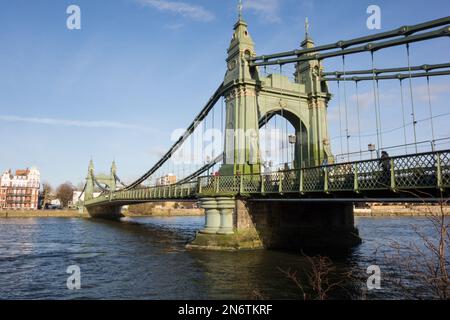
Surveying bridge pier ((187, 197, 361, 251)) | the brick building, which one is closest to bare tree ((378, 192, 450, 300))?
bridge pier ((187, 197, 361, 251))

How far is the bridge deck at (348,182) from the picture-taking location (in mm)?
11945

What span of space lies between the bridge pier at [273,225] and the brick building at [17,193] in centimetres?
9448

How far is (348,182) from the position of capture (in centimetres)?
1571

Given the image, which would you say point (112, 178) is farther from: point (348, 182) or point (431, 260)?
point (431, 260)

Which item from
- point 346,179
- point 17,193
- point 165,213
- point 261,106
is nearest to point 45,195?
point 17,193

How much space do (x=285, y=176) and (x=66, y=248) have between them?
17.3 m

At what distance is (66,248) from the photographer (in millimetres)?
26156

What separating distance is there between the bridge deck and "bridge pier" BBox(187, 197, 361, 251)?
996 millimetres

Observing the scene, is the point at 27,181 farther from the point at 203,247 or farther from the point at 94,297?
the point at 94,297

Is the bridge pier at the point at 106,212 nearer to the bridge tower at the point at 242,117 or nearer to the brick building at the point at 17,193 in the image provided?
the brick building at the point at 17,193

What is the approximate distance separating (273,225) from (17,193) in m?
100

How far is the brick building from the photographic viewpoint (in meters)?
102

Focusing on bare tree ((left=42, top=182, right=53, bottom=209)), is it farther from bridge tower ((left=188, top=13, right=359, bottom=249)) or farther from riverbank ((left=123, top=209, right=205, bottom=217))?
bridge tower ((left=188, top=13, right=359, bottom=249))
